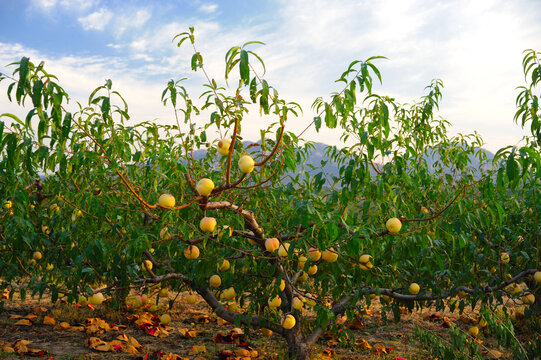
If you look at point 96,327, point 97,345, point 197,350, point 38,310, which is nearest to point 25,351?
point 97,345

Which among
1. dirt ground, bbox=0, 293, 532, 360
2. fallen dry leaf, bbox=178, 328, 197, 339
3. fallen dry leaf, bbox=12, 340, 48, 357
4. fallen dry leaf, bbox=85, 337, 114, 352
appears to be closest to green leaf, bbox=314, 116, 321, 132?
dirt ground, bbox=0, 293, 532, 360

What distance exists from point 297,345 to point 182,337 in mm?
1716

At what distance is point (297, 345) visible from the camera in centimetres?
396

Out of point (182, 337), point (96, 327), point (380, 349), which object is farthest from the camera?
point (182, 337)

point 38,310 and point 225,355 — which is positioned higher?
point 225,355

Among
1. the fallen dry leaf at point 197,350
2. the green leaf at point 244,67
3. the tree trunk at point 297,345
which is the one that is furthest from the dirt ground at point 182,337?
the green leaf at point 244,67

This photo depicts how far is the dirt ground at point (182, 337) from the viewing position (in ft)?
13.8

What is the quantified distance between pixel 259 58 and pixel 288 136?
114 cm

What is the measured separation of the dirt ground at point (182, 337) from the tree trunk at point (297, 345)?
110 mm

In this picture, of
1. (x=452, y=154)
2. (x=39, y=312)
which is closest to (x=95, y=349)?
(x=39, y=312)

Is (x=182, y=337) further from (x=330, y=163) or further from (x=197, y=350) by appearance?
(x=330, y=163)

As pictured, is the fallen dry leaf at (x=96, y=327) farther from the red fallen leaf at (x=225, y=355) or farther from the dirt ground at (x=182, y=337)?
the red fallen leaf at (x=225, y=355)

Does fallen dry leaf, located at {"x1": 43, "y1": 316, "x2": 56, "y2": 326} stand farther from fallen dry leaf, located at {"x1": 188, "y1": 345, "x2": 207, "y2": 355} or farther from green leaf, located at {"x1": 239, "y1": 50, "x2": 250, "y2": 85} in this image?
green leaf, located at {"x1": 239, "y1": 50, "x2": 250, "y2": 85}

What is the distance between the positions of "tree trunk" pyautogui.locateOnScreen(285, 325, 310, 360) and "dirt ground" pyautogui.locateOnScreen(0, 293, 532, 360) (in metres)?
0.11
